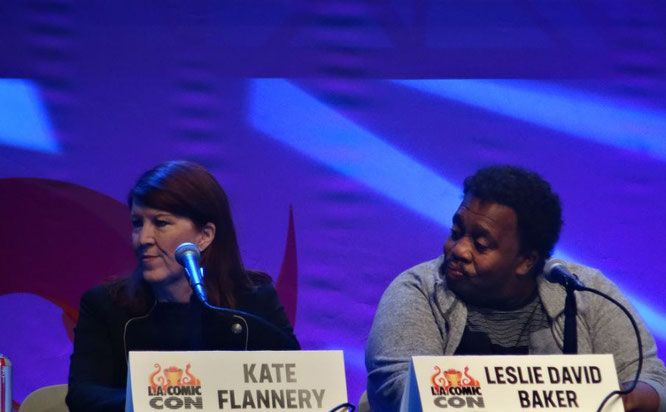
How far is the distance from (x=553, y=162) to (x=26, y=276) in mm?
2265

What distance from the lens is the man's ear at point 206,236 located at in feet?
10.8

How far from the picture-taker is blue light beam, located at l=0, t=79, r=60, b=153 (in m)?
4.10

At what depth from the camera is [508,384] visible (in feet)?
7.53

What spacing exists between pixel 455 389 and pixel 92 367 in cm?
129

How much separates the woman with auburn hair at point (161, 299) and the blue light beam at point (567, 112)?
1.55 metres

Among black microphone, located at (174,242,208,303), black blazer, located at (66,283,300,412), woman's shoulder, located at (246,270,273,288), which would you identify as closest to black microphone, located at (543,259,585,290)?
black blazer, located at (66,283,300,412)

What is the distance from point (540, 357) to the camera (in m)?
2.36

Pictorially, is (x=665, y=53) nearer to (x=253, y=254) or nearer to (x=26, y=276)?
(x=253, y=254)

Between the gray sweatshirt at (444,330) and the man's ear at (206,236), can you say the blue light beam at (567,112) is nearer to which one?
the gray sweatshirt at (444,330)

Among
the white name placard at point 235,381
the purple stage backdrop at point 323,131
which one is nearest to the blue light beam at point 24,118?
the purple stage backdrop at point 323,131

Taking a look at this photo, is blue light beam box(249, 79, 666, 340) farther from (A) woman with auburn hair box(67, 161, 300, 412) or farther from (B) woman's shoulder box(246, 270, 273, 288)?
(A) woman with auburn hair box(67, 161, 300, 412)

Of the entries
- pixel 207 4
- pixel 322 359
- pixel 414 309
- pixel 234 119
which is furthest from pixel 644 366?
pixel 207 4

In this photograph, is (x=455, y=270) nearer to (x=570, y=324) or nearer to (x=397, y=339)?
(x=397, y=339)

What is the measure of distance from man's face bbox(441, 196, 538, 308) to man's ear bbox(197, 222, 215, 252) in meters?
0.78
